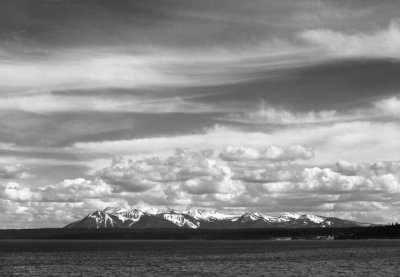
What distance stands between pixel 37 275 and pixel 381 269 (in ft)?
229

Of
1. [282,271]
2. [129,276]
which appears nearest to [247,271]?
[282,271]

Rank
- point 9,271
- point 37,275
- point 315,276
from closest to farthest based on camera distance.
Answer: point 315,276 → point 37,275 → point 9,271

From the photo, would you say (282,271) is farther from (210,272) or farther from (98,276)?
(98,276)

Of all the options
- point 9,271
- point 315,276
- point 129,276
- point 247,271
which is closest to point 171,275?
point 129,276

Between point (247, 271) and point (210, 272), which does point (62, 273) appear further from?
point (247, 271)

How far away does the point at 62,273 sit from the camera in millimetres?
119938

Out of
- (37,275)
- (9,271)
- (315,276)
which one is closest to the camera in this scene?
(315,276)

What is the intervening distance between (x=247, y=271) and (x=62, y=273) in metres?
37.9

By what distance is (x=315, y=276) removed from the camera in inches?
4144

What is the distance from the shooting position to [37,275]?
11494 cm

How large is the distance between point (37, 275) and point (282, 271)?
48.8 meters

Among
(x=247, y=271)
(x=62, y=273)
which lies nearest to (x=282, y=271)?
(x=247, y=271)

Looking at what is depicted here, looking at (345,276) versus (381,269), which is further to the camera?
(381,269)

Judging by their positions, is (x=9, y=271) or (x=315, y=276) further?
(x=9, y=271)
